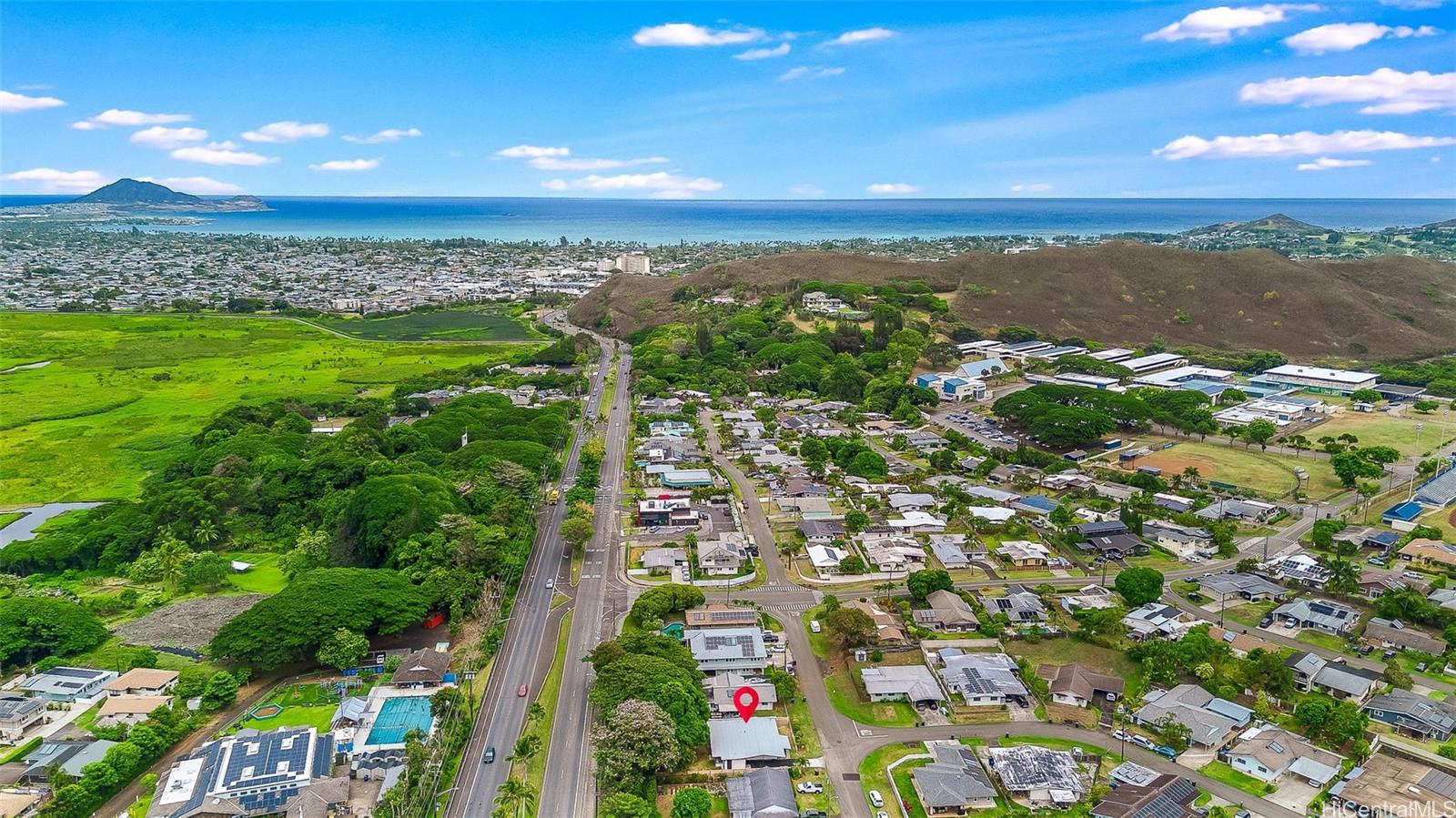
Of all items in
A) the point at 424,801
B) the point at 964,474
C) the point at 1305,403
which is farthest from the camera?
the point at 1305,403

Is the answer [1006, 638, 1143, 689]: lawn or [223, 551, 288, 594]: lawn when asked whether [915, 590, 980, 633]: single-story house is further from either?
[223, 551, 288, 594]: lawn

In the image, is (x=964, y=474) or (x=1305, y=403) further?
(x=1305, y=403)

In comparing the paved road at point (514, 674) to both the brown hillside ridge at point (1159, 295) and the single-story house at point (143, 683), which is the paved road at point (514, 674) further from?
the brown hillside ridge at point (1159, 295)

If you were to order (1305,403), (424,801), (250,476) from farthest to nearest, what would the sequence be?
1. (1305,403)
2. (250,476)
3. (424,801)

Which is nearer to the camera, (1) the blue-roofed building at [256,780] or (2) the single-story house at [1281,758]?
(1) the blue-roofed building at [256,780]

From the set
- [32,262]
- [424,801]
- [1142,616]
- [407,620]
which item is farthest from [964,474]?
[32,262]

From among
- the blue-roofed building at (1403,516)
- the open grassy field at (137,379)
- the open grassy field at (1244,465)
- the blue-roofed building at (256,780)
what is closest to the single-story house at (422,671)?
the blue-roofed building at (256,780)

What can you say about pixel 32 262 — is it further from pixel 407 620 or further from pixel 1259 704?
pixel 1259 704
